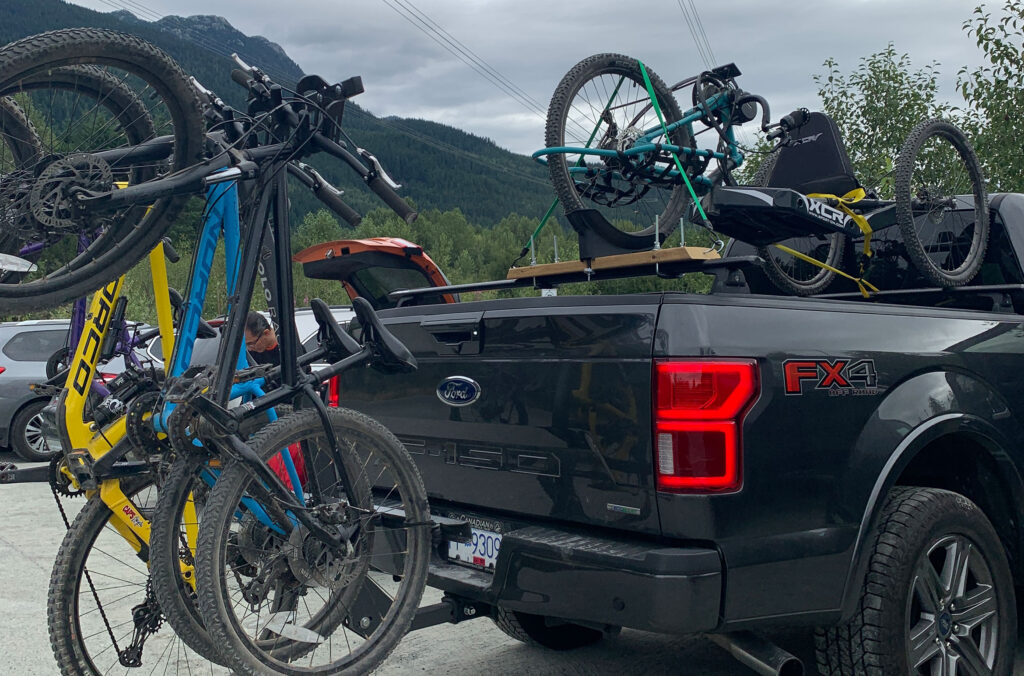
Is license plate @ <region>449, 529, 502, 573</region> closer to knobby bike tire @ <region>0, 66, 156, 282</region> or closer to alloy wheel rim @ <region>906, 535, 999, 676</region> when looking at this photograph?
alloy wheel rim @ <region>906, 535, 999, 676</region>

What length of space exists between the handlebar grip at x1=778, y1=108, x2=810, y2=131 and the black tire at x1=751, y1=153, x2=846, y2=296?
0.35 meters

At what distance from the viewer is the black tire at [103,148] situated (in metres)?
2.50

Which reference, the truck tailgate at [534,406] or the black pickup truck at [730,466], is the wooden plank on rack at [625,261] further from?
the truck tailgate at [534,406]

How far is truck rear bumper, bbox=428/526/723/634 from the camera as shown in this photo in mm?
2684

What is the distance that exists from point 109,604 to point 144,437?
59.8 inches

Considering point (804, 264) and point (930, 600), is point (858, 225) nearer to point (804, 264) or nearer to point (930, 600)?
point (804, 264)

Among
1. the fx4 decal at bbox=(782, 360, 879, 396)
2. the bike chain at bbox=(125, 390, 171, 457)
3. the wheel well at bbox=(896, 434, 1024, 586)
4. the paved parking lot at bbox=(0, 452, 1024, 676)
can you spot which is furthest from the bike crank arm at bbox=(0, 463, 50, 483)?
the wheel well at bbox=(896, 434, 1024, 586)

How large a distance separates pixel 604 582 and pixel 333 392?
5.64 feet

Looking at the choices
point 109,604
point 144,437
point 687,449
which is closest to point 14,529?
point 109,604

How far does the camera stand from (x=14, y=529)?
24.6 feet

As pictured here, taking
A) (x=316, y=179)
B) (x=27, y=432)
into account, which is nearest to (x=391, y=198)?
(x=316, y=179)

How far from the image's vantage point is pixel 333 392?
4090mm

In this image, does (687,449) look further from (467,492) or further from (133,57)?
(133,57)

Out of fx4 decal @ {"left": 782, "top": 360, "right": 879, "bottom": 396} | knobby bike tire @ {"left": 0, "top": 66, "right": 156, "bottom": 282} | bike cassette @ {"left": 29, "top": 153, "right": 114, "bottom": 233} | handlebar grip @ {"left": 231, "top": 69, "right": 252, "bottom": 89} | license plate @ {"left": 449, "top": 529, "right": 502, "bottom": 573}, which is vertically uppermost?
handlebar grip @ {"left": 231, "top": 69, "right": 252, "bottom": 89}
